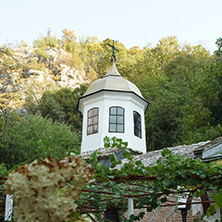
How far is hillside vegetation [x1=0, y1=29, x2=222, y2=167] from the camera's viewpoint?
1742 centimetres

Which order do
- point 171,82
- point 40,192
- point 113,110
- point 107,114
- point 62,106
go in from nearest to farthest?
point 40,192
point 107,114
point 113,110
point 171,82
point 62,106

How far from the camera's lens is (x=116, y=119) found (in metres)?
14.0

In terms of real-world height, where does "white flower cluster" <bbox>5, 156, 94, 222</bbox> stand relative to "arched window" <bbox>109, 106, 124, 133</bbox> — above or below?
below

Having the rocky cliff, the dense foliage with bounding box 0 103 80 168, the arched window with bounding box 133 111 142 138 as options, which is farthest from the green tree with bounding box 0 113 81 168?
the rocky cliff

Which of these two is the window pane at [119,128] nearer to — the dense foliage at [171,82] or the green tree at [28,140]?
the green tree at [28,140]

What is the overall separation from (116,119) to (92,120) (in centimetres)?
122

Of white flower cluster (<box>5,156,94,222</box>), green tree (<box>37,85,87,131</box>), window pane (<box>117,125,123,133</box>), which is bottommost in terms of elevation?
white flower cluster (<box>5,156,94,222</box>)

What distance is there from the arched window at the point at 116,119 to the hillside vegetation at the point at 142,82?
14.5 ft

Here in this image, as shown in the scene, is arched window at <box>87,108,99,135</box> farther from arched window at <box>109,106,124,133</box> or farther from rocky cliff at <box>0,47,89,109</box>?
rocky cliff at <box>0,47,89,109</box>

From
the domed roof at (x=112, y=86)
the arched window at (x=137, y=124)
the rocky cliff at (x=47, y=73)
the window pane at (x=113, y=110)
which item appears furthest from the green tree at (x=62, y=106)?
the window pane at (x=113, y=110)

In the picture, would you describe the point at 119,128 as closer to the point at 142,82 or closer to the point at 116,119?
the point at 116,119

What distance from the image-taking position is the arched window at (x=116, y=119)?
13766 mm

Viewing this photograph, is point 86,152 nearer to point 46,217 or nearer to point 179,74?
point 46,217

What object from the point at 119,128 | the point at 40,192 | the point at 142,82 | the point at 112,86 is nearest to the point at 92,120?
the point at 119,128
